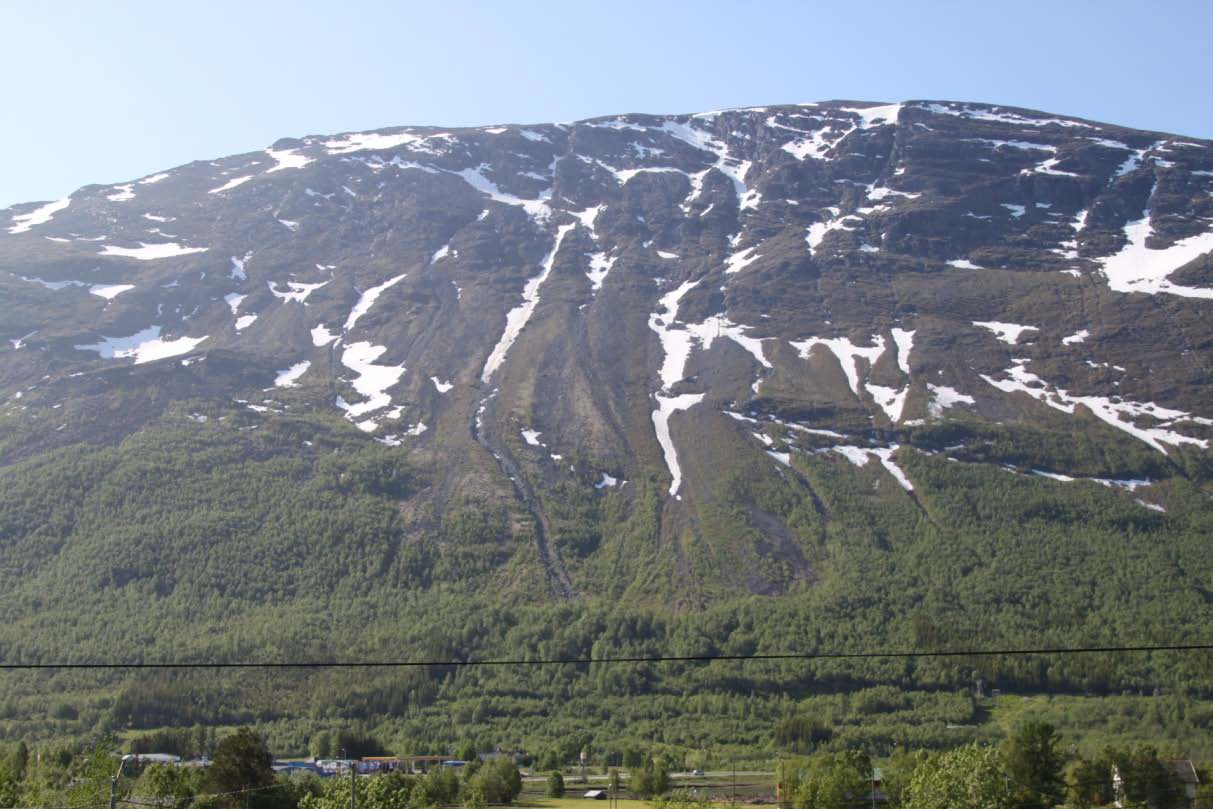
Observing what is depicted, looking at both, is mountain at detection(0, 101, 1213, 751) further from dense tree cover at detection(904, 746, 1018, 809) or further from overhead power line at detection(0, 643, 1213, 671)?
dense tree cover at detection(904, 746, 1018, 809)

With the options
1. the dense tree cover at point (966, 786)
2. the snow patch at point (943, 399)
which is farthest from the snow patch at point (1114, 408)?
the dense tree cover at point (966, 786)

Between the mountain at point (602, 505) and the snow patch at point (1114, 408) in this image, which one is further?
the snow patch at point (1114, 408)

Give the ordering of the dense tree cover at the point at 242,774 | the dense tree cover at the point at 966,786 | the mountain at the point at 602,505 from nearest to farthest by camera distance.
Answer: the dense tree cover at the point at 966,786 < the dense tree cover at the point at 242,774 < the mountain at the point at 602,505

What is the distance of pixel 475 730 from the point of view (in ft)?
368

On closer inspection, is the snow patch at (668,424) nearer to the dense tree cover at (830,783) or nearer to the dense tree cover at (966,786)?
the dense tree cover at (830,783)

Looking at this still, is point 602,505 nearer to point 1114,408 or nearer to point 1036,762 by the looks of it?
point 1114,408

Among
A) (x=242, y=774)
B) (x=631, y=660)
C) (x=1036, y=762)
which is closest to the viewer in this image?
(x=631, y=660)

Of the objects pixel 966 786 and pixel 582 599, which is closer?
pixel 966 786

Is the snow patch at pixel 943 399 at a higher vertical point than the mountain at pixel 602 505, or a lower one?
higher

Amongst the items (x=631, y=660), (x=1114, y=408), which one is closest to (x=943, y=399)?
(x=1114, y=408)

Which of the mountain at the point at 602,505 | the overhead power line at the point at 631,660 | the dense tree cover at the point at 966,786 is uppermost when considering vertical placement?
the mountain at the point at 602,505

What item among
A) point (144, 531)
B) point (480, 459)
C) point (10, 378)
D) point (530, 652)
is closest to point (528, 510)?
point (480, 459)

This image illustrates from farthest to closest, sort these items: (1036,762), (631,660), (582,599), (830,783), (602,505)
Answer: (602,505)
(582,599)
(1036,762)
(830,783)
(631,660)

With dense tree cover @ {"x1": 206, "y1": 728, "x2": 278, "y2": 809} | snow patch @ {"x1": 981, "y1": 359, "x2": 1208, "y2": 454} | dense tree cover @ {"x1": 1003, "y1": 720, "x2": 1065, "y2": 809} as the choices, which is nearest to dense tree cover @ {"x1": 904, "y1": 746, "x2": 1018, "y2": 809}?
dense tree cover @ {"x1": 1003, "y1": 720, "x2": 1065, "y2": 809}
